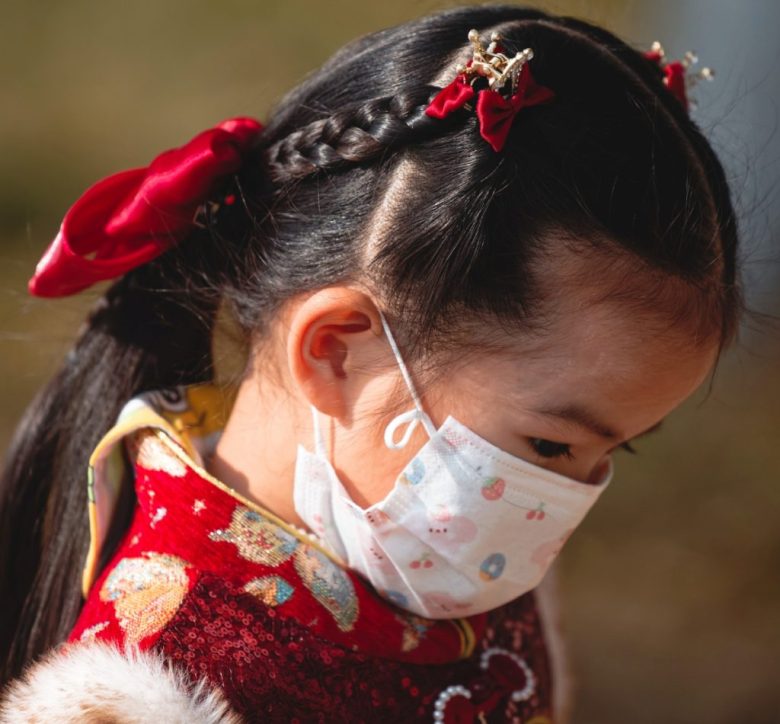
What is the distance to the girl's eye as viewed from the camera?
1355mm

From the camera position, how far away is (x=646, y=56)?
1497 millimetres

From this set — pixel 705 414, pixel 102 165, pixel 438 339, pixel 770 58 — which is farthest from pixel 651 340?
pixel 102 165

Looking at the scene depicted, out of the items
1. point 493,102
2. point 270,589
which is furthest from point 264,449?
point 493,102

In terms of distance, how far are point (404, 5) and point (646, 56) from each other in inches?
152

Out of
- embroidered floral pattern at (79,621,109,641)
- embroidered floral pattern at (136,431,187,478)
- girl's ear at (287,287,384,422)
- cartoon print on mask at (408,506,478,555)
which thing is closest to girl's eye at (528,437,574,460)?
cartoon print on mask at (408,506,478,555)

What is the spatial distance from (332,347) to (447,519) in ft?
0.88

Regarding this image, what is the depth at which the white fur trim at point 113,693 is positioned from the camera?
1127mm

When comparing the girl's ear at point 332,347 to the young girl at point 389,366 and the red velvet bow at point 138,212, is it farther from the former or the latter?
the red velvet bow at point 138,212

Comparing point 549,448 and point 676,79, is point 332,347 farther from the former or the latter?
point 676,79

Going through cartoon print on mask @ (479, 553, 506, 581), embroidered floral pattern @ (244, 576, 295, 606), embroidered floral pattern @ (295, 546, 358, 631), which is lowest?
cartoon print on mask @ (479, 553, 506, 581)

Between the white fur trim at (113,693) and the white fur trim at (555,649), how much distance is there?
30.2 inches

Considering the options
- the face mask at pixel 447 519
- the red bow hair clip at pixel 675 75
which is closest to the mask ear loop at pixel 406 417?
the face mask at pixel 447 519

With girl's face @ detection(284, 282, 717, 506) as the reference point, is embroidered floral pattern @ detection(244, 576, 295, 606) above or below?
below

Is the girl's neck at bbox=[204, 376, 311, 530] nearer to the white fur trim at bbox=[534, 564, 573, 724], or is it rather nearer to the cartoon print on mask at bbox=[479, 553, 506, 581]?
the cartoon print on mask at bbox=[479, 553, 506, 581]
